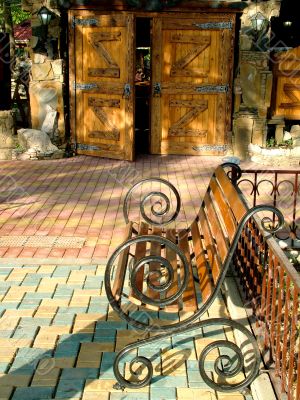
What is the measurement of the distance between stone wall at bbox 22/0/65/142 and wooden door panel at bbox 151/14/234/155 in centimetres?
179

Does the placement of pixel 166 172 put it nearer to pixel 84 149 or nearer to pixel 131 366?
pixel 84 149

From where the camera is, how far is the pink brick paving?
6.31m

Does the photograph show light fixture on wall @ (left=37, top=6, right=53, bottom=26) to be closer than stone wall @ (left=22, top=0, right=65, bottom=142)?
Yes

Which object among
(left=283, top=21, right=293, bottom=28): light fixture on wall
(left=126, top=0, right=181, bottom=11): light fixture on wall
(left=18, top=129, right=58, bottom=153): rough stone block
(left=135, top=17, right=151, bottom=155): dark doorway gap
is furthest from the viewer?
(left=283, top=21, right=293, bottom=28): light fixture on wall

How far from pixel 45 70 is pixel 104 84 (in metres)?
1.21

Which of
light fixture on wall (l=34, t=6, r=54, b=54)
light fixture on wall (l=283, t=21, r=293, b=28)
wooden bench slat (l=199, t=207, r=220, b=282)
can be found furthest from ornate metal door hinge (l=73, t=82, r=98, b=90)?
wooden bench slat (l=199, t=207, r=220, b=282)

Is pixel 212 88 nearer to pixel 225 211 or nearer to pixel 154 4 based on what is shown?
pixel 154 4

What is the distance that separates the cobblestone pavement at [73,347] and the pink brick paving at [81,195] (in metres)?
0.90

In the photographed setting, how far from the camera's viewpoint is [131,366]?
3457 millimetres

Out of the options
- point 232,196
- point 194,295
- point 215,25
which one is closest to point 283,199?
point 215,25

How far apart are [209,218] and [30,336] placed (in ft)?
5.16

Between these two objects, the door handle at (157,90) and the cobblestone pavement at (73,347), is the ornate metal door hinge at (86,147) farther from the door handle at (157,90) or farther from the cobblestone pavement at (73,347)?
the cobblestone pavement at (73,347)

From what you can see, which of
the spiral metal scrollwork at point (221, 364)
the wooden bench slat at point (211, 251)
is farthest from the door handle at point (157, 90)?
the spiral metal scrollwork at point (221, 364)

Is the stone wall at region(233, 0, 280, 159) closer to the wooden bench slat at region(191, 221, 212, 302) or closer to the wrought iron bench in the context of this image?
the wooden bench slat at region(191, 221, 212, 302)
